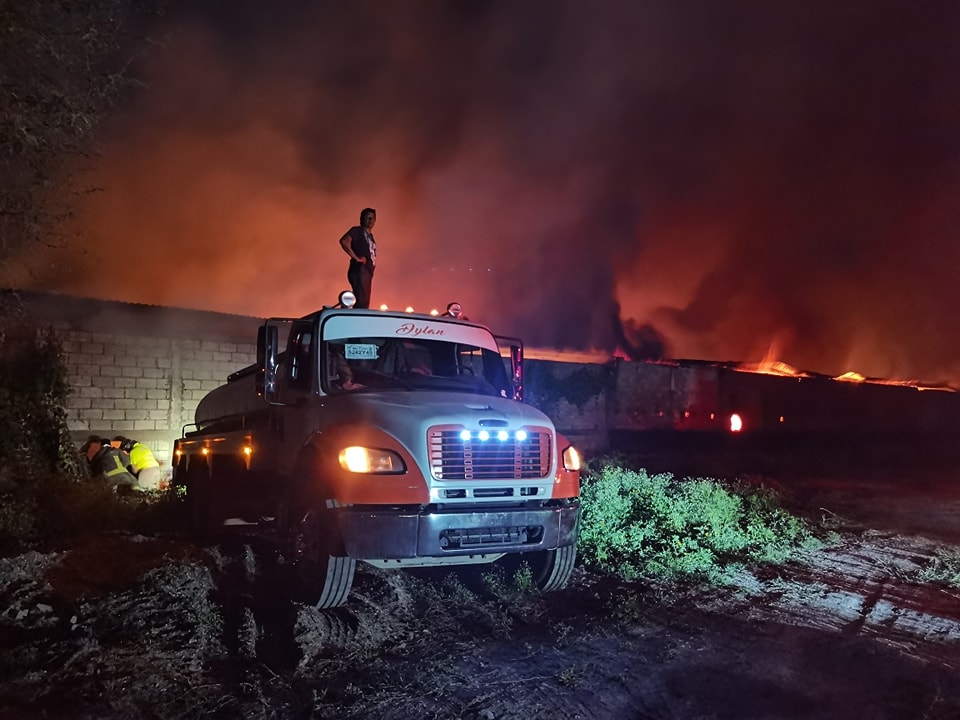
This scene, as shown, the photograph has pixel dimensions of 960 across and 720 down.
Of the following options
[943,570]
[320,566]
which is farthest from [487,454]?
[943,570]

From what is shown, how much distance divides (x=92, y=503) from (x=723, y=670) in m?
8.43

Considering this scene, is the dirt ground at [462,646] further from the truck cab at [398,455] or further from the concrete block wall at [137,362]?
the concrete block wall at [137,362]

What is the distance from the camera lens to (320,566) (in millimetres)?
4922

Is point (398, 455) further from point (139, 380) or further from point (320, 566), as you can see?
point (139, 380)

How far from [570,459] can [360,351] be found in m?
2.07

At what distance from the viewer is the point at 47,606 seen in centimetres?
512

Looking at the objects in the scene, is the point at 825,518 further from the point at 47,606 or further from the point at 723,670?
the point at 47,606

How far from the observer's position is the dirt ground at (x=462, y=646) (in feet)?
12.1

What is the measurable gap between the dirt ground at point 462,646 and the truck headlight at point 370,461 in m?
1.24

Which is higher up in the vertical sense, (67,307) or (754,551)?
(67,307)

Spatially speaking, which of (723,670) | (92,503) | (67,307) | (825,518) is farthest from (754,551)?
(67,307)

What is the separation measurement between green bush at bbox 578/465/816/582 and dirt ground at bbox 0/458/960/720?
467 mm

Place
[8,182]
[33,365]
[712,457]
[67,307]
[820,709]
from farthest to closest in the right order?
1. [712,457]
2. [67,307]
3. [33,365]
4. [8,182]
5. [820,709]

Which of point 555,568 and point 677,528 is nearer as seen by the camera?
point 555,568
